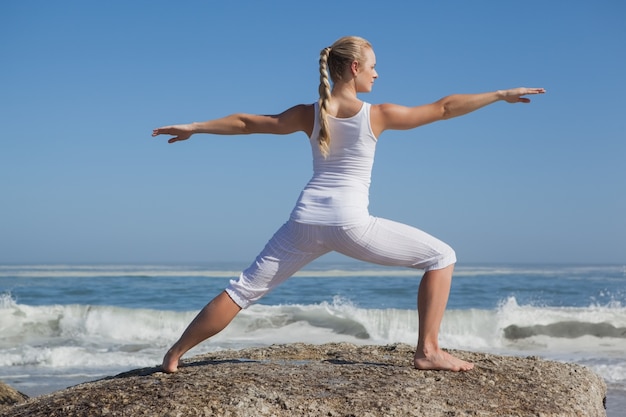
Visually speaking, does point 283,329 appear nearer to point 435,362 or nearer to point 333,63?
point 435,362

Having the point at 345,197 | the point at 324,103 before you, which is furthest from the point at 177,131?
the point at 345,197

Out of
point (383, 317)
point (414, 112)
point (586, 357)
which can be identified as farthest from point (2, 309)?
point (414, 112)

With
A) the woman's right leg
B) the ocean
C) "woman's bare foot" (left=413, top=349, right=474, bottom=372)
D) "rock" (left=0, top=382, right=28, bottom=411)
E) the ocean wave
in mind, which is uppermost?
the woman's right leg

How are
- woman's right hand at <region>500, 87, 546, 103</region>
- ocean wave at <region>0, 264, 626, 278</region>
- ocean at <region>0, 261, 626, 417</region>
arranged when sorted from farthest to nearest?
ocean wave at <region>0, 264, 626, 278</region> < ocean at <region>0, 261, 626, 417</region> < woman's right hand at <region>500, 87, 546, 103</region>

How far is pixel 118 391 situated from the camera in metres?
4.52

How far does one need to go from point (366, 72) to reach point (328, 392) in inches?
77.8

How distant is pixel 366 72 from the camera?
4633 mm

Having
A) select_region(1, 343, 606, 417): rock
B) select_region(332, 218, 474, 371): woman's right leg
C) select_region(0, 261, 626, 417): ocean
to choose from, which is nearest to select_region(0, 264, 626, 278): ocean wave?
select_region(0, 261, 626, 417): ocean

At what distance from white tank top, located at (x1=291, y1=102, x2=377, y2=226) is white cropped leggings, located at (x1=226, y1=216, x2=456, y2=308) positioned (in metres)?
0.07

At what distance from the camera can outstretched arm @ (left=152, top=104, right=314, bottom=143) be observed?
470 centimetres

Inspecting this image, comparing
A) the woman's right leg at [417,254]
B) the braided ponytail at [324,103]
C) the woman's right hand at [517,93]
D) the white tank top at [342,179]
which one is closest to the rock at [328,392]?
the woman's right leg at [417,254]

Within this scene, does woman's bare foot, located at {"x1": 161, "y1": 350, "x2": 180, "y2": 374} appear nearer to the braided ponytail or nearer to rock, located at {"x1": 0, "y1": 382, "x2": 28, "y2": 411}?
the braided ponytail

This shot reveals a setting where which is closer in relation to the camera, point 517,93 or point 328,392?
point 328,392

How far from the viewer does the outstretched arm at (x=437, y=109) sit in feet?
14.9
